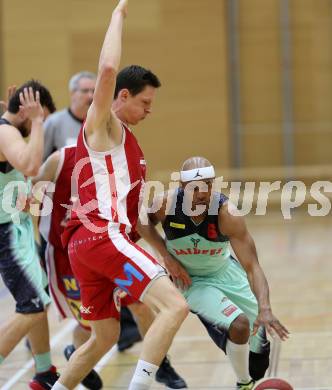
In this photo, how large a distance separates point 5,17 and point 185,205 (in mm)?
14942

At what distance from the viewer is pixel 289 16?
1886 centimetres

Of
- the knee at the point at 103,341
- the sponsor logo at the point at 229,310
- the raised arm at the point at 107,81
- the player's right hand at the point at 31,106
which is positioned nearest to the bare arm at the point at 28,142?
the player's right hand at the point at 31,106

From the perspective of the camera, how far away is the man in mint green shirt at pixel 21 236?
221 inches

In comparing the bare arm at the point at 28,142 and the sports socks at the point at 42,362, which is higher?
the bare arm at the point at 28,142

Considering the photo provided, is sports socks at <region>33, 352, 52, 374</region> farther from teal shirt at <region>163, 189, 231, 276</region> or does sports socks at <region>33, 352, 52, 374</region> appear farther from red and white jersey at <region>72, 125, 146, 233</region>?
red and white jersey at <region>72, 125, 146, 233</region>

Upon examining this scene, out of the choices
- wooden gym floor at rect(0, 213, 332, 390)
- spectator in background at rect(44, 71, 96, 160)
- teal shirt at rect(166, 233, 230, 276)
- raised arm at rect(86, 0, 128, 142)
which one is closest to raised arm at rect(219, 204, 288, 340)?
teal shirt at rect(166, 233, 230, 276)

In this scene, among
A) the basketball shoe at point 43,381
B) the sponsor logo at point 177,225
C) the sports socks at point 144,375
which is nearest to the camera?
the sports socks at point 144,375

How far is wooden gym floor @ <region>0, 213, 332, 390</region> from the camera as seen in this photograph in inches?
249

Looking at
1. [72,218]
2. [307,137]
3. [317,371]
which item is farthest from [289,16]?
[72,218]

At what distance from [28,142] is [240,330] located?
1.78 metres

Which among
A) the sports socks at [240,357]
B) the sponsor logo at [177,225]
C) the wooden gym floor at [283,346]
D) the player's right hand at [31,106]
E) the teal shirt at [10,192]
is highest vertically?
the player's right hand at [31,106]

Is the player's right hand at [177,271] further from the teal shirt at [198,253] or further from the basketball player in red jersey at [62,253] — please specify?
the basketball player in red jersey at [62,253]

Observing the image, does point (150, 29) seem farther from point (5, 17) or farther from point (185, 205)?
point (185, 205)

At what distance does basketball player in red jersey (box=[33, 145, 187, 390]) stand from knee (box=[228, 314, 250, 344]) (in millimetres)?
935
